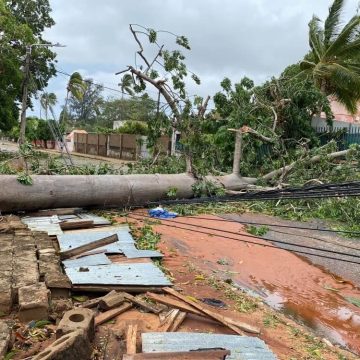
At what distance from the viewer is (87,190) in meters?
8.23

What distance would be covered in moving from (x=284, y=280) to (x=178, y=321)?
237cm

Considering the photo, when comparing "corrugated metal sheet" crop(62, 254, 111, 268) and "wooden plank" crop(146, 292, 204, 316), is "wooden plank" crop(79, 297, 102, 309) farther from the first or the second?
"corrugated metal sheet" crop(62, 254, 111, 268)

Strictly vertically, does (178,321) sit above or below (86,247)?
below

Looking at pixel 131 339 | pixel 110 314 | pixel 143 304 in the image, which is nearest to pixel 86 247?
pixel 143 304

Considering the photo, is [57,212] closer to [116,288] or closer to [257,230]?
[257,230]

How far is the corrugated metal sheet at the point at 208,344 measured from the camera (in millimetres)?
3141

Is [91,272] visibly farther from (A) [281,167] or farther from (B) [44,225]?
(A) [281,167]

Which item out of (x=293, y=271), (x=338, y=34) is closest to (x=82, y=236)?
(x=293, y=271)

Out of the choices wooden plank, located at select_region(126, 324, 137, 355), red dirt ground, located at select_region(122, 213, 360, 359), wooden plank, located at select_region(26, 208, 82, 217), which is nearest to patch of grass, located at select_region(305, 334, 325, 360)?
red dirt ground, located at select_region(122, 213, 360, 359)

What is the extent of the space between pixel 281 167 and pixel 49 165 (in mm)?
6458

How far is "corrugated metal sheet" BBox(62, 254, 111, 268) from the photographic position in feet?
15.7

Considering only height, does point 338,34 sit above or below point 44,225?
above

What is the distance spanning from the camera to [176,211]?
925 centimetres

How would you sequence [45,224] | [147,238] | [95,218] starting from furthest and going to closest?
[95,218], [45,224], [147,238]
